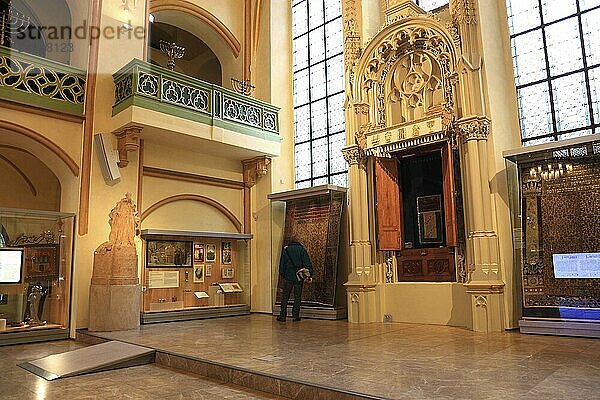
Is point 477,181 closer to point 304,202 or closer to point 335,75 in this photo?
point 304,202

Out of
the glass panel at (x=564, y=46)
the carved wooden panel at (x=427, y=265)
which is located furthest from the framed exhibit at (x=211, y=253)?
the glass panel at (x=564, y=46)

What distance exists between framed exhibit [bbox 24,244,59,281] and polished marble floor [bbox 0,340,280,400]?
282 centimetres

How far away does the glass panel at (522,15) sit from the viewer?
8.58 metres

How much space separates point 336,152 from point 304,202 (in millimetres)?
1522

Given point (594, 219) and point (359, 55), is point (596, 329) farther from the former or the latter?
point (359, 55)

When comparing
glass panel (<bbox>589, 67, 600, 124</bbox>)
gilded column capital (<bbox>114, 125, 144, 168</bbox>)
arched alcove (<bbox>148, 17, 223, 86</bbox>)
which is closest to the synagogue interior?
glass panel (<bbox>589, 67, 600, 124</bbox>)

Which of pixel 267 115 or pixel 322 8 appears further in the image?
pixel 322 8

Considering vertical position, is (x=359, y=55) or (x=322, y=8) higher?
(x=322, y=8)

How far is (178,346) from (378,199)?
487 centimetres

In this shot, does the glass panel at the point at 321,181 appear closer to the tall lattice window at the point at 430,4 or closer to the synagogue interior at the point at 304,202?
the synagogue interior at the point at 304,202

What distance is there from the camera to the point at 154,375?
18.0 feet

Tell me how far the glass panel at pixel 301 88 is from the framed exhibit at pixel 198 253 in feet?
14.9

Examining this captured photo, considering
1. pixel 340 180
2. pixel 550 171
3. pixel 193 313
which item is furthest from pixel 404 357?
pixel 340 180

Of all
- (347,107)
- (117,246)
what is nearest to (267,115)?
(347,107)
